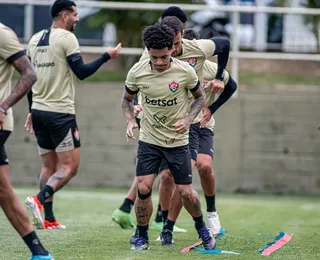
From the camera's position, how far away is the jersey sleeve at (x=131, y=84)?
7.81 m

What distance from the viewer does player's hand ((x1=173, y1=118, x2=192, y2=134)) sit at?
301 inches

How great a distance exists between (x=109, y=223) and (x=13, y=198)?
4008mm

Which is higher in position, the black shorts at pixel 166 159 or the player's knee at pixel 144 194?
the black shorts at pixel 166 159

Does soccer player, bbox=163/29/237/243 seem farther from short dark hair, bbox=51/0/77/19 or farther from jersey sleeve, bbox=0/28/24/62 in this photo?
jersey sleeve, bbox=0/28/24/62

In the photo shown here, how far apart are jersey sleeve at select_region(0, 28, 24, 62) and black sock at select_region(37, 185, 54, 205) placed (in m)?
3.15

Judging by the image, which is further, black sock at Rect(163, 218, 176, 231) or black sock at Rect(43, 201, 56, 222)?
black sock at Rect(43, 201, 56, 222)

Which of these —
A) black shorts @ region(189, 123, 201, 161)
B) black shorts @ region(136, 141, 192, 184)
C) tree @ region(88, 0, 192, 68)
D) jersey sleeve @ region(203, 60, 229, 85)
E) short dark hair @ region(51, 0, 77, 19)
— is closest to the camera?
black shorts @ region(136, 141, 192, 184)

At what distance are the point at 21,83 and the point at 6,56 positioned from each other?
0.79 feet

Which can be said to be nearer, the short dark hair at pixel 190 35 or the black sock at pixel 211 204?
the short dark hair at pixel 190 35

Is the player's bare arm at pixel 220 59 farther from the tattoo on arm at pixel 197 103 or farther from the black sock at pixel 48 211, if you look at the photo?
the black sock at pixel 48 211

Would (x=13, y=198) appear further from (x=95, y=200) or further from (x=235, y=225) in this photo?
(x=95, y=200)

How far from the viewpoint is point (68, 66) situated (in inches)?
375

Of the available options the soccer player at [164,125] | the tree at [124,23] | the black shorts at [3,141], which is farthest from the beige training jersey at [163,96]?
the tree at [124,23]

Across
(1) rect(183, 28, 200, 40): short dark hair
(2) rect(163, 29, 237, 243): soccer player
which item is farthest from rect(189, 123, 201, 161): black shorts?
(1) rect(183, 28, 200, 40): short dark hair
